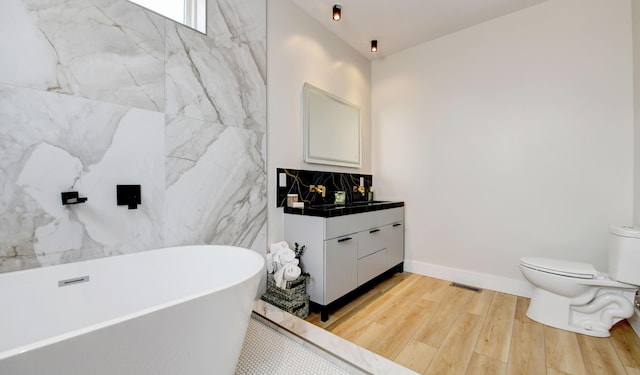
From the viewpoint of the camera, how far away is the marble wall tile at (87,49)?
3.92 feet

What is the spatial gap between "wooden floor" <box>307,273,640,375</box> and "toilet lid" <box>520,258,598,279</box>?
0.41 meters

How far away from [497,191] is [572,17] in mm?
1581

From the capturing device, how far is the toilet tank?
5.52ft

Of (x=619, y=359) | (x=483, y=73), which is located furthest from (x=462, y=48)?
(x=619, y=359)

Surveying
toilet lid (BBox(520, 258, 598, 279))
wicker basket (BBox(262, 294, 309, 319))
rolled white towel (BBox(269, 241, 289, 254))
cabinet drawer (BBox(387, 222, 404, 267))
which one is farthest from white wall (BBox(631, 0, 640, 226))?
rolled white towel (BBox(269, 241, 289, 254))

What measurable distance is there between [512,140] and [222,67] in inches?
104

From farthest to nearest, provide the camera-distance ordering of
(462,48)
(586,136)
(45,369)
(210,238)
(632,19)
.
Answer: (462,48) → (586,136) → (632,19) → (210,238) → (45,369)

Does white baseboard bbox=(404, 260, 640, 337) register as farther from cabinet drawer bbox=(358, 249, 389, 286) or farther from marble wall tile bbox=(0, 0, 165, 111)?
marble wall tile bbox=(0, 0, 165, 111)

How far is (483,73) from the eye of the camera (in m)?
2.66

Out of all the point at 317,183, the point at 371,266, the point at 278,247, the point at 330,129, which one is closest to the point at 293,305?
the point at 278,247

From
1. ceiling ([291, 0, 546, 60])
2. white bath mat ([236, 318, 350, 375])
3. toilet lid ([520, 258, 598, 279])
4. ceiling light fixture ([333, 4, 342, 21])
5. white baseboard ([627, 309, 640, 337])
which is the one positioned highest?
ceiling ([291, 0, 546, 60])

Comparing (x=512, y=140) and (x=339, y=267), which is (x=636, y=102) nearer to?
(x=512, y=140)

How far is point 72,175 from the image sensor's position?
1.33 metres

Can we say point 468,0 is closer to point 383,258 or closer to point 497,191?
point 497,191
